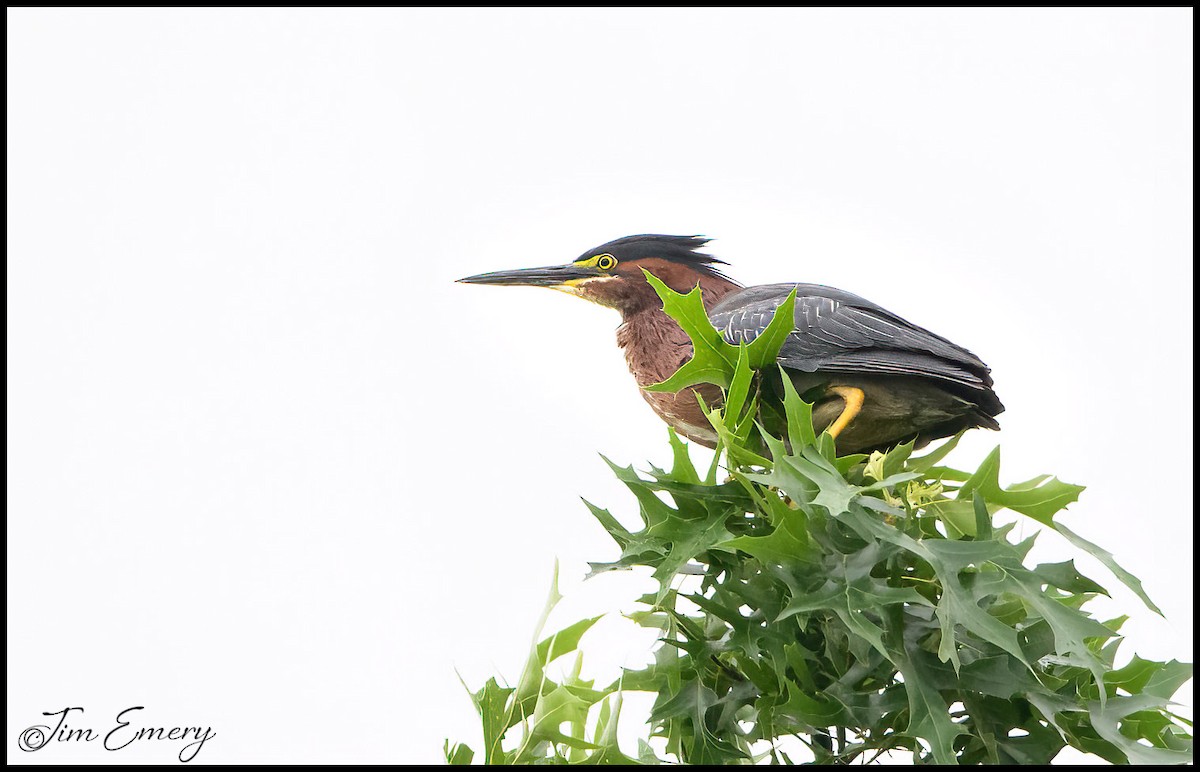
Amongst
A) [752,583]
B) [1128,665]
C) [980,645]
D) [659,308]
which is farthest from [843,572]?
[659,308]

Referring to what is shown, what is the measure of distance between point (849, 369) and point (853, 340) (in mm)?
143

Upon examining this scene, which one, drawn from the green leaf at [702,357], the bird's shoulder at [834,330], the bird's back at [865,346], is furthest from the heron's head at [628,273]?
the green leaf at [702,357]

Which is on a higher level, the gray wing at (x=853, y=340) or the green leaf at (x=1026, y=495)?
the gray wing at (x=853, y=340)

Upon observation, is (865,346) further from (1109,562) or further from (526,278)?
(526,278)

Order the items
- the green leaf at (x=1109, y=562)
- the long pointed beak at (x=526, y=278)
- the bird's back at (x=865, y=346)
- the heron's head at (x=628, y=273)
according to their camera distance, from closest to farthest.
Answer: the green leaf at (x=1109, y=562) → the bird's back at (x=865, y=346) → the heron's head at (x=628, y=273) → the long pointed beak at (x=526, y=278)

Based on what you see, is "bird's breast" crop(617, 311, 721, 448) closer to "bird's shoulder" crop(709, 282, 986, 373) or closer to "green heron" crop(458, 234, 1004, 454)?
"green heron" crop(458, 234, 1004, 454)

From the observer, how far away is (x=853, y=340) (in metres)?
3.72

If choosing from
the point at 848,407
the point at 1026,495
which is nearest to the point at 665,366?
the point at 848,407

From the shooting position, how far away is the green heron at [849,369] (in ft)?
11.9

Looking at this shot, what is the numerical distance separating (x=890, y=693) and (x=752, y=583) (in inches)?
15.8

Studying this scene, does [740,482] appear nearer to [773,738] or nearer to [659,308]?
[773,738]

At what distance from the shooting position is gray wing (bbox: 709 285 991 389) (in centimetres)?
361

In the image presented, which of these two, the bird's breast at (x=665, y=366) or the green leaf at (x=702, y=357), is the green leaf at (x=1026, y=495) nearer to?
the green leaf at (x=702, y=357)

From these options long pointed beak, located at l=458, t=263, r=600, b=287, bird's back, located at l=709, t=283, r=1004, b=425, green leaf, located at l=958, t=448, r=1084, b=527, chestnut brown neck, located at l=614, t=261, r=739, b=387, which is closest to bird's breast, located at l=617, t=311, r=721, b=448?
chestnut brown neck, located at l=614, t=261, r=739, b=387
